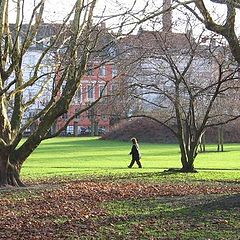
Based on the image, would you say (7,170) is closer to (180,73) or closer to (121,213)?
(121,213)

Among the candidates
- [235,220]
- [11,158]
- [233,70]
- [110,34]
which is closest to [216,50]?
[233,70]

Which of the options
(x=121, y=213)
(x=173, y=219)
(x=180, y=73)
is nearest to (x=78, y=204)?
(x=121, y=213)

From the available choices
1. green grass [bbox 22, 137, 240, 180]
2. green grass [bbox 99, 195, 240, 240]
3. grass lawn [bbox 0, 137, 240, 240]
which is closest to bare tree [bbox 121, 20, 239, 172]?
green grass [bbox 22, 137, 240, 180]

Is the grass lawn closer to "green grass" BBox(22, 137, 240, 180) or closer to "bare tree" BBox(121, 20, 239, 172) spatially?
"green grass" BBox(22, 137, 240, 180)

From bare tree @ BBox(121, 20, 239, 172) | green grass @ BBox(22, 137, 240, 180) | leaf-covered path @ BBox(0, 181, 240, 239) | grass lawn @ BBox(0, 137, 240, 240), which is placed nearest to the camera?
grass lawn @ BBox(0, 137, 240, 240)

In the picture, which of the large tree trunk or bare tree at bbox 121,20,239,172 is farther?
bare tree at bbox 121,20,239,172

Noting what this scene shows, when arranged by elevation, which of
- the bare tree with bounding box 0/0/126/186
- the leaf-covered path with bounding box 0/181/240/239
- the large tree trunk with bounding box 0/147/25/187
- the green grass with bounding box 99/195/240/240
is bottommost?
the green grass with bounding box 99/195/240/240

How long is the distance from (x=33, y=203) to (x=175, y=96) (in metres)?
13.7

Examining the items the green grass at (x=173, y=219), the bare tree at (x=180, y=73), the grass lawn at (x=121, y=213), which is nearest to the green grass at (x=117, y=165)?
the bare tree at (x=180, y=73)

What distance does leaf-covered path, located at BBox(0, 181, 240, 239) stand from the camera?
9547 mm

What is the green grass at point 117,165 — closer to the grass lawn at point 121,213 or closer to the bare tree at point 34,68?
the bare tree at point 34,68

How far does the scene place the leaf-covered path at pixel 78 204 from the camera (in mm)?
9547

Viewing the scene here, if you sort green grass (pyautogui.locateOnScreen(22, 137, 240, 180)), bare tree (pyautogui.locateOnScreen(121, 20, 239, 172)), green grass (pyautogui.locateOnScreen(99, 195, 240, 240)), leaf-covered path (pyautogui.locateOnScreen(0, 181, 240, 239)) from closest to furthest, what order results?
green grass (pyautogui.locateOnScreen(99, 195, 240, 240))
leaf-covered path (pyautogui.locateOnScreen(0, 181, 240, 239))
green grass (pyautogui.locateOnScreen(22, 137, 240, 180))
bare tree (pyautogui.locateOnScreen(121, 20, 239, 172))

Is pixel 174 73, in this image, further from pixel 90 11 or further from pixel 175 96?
pixel 90 11
